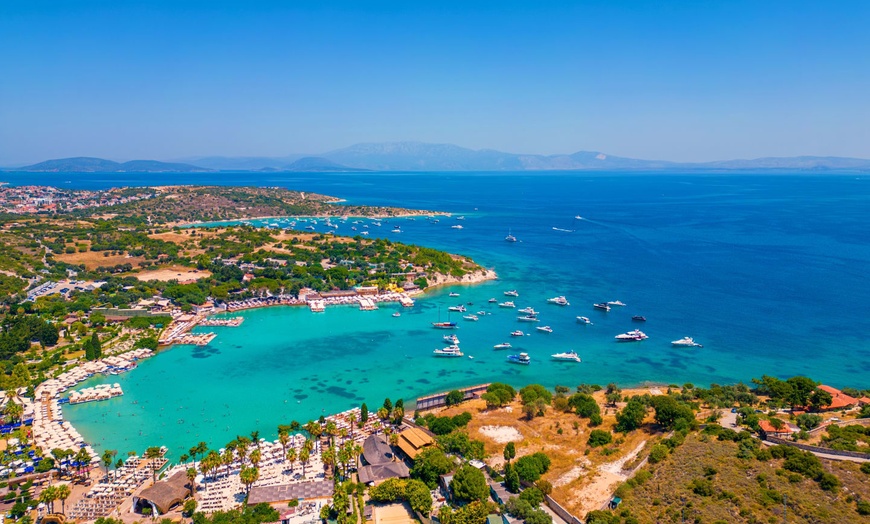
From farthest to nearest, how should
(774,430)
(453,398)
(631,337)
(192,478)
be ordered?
(631,337), (453,398), (774,430), (192,478)

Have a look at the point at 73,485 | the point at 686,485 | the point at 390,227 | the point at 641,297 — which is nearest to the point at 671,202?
the point at 390,227

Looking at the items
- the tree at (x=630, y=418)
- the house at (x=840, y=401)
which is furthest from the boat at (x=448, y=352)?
the house at (x=840, y=401)

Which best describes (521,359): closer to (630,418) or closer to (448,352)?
(448,352)

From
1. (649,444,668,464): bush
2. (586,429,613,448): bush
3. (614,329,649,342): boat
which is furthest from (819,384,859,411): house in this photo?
(614,329,649,342): boat

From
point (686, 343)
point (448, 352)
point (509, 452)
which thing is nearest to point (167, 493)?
point (509, 452)

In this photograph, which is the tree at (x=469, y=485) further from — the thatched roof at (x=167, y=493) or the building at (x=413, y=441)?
the thatched roof at (x=167, y=493)

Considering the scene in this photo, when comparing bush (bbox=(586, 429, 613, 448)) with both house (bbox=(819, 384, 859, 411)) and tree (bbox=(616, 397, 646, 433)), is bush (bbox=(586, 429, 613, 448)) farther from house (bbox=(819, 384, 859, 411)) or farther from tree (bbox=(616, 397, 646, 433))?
house (bbox=(819, 384, 859, 411))

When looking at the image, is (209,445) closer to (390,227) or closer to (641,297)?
(641,297)
